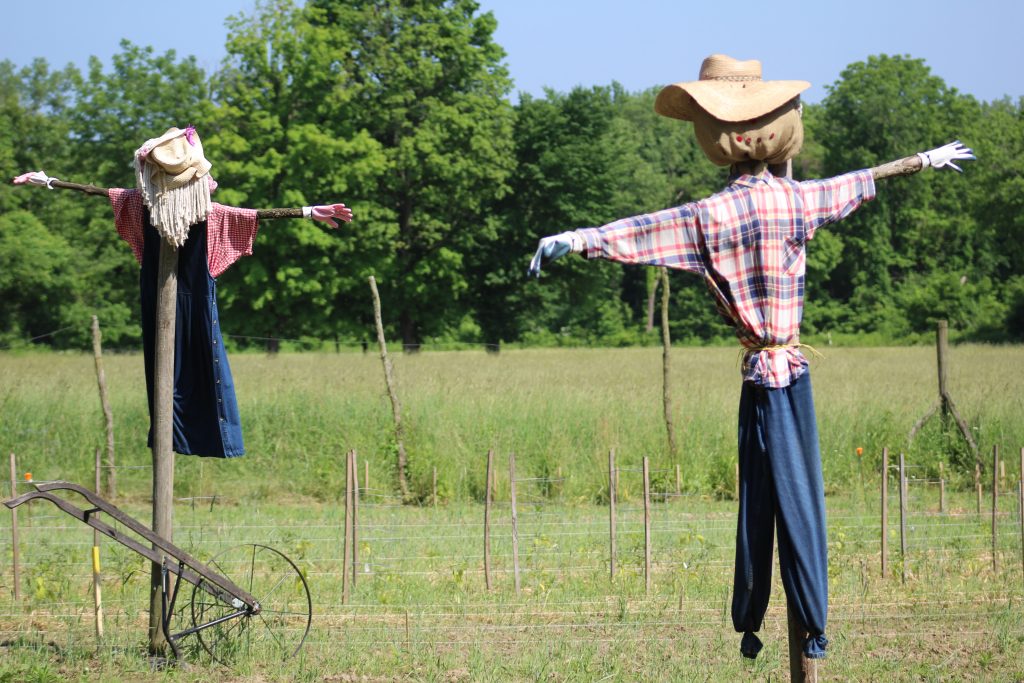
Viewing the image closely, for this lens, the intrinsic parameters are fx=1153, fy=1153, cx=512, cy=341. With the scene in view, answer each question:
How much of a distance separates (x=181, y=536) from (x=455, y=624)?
3746 millimetres

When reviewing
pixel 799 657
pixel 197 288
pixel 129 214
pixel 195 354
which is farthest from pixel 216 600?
pixel 799 657

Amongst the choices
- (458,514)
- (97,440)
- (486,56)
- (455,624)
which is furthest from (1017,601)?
(486,56)

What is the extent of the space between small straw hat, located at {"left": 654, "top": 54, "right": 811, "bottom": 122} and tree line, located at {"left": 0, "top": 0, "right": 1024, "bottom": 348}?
24263 millimetres

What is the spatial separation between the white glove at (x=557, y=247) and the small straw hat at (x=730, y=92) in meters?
0.68

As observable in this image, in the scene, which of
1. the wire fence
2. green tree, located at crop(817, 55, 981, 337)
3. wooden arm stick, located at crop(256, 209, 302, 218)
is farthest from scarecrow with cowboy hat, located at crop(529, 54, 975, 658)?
green tree, located at crop(817, 55, 981, 337)

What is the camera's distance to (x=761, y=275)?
4.14 m

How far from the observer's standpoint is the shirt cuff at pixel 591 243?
405cm

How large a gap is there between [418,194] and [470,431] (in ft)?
65.3

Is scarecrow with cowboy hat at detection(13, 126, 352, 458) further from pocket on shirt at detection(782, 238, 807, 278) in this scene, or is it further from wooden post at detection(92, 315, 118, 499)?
wooden post at detection(92, 315, 118, 499)

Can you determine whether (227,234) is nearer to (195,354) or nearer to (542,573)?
(195,354)

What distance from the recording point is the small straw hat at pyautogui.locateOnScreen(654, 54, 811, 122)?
4.18 metres

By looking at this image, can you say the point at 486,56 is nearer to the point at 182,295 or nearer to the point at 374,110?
the point at 374,110

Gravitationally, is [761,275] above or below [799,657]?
above

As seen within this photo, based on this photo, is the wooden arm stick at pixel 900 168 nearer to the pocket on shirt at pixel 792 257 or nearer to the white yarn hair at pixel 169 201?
the pocket on shirt at pixel 792 257
